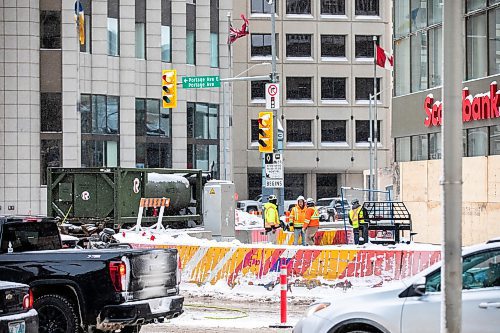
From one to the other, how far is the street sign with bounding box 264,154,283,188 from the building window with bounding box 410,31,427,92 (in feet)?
16.6

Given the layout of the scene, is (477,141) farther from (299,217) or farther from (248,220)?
(248,220)

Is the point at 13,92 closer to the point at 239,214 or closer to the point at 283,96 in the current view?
the point at 239,214

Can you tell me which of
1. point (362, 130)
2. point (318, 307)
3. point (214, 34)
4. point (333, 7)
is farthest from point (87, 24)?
point (318, 307)

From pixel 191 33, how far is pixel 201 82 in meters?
27.0

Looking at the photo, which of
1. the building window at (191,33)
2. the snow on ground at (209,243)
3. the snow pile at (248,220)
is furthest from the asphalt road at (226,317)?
the building window at (191,33)

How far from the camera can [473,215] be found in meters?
28.1

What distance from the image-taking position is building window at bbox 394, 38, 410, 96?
3303cm

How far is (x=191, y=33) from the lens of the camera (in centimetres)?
6247

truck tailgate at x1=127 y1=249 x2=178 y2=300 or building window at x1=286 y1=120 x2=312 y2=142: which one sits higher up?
building window at x1=286 y1=120 x2=312 y2=142

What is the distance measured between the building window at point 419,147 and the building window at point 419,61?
61.9 inches

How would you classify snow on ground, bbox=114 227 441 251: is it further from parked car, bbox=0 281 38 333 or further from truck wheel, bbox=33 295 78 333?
parked car, bbox=0 281 38 333

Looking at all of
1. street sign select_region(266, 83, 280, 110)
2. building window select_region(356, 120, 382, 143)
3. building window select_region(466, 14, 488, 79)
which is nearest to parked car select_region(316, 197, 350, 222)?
building window select_region(356, 120, 382, 143)

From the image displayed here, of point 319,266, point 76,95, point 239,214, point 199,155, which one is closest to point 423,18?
point 319,266

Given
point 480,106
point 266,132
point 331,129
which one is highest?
point 331,129
